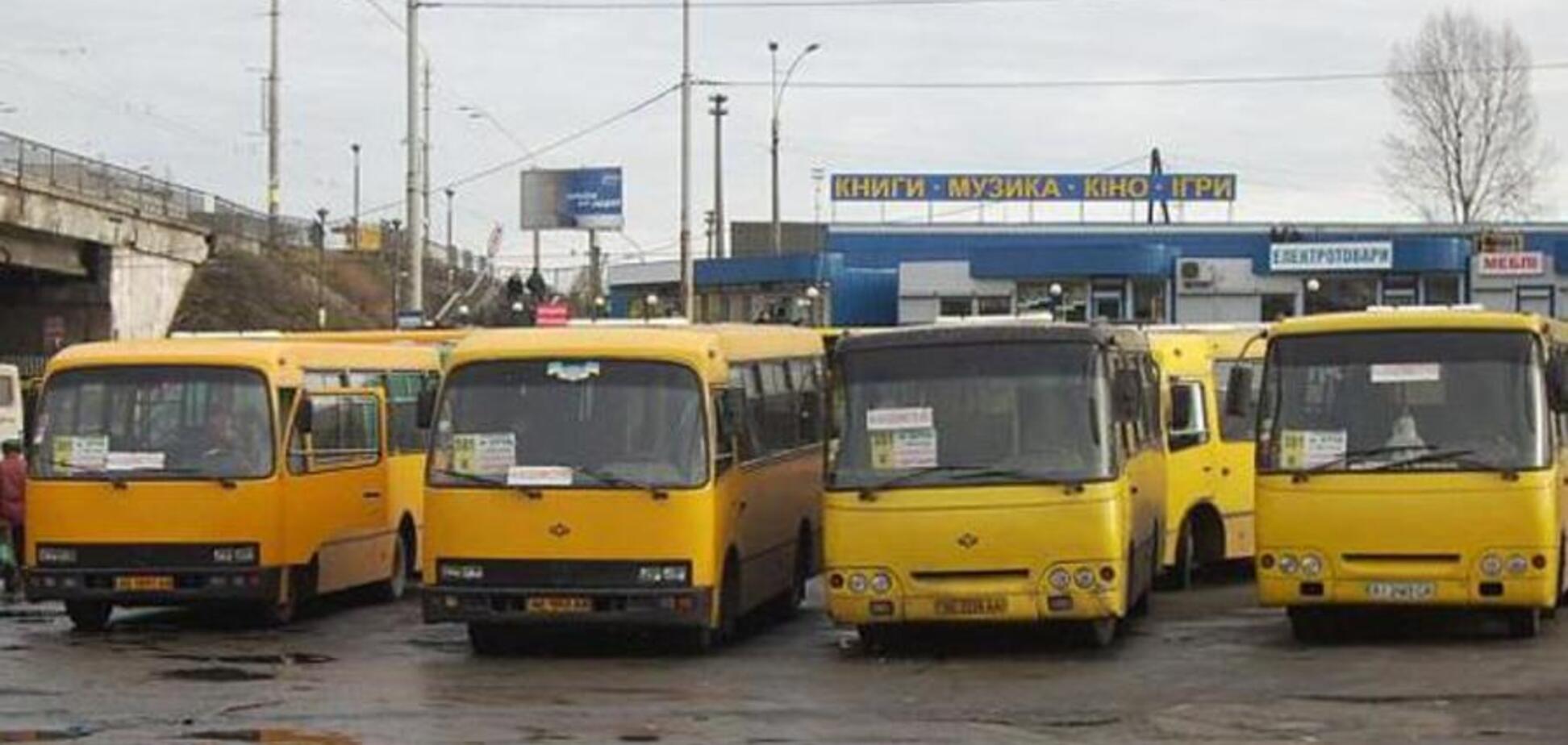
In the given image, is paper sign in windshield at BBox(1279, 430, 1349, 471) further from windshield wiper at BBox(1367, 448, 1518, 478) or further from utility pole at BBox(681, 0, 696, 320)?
utility pole at BBox(681, 0, 696, 320)

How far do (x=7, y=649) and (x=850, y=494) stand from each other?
23.8ft

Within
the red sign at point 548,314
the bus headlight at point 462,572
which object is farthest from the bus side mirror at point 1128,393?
the red sign at point 548,314

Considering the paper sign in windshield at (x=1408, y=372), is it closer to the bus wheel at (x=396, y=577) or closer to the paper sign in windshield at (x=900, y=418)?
the paper sign in windshield at (x=900, y=418)

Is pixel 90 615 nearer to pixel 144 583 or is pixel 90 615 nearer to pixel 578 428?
pixel 144 583

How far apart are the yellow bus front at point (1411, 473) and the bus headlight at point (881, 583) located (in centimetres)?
278

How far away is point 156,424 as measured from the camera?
Result: 20922 millimetres

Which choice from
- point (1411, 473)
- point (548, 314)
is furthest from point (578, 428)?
point (548, 314)

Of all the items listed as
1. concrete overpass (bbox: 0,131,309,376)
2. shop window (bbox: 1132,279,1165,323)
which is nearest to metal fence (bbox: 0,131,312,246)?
concrete overpass (bbox: 0,131,309,376)

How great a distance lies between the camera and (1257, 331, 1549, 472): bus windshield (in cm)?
1769

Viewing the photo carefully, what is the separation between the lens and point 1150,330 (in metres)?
26.0

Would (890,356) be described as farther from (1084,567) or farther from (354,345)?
(354,345)

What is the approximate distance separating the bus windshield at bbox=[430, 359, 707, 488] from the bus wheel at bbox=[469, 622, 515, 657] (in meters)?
1.42

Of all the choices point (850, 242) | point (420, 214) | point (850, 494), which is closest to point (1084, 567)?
point (850, 494)

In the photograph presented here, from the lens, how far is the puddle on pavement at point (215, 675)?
17.4 metres
